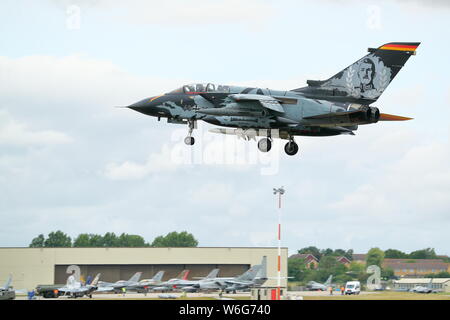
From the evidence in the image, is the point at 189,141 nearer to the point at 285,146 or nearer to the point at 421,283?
the point at 285,146

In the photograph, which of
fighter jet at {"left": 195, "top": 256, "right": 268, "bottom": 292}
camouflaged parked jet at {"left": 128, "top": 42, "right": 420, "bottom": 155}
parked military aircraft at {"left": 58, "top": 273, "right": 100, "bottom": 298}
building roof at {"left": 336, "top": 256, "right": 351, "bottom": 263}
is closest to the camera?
camouflaged parked jet at {"left": 128, "top": 42, "right": 420, "bottom": 155}

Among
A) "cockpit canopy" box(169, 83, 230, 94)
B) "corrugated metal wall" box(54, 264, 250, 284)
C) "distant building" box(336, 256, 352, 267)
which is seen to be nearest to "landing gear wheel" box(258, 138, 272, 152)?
"cockpit canopy" box(169, 83, 230, 94)

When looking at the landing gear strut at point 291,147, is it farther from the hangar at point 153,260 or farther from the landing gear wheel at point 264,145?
the hangar at point 153,260

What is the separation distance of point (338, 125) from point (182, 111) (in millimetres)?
9564

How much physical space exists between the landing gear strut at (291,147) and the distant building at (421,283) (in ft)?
172

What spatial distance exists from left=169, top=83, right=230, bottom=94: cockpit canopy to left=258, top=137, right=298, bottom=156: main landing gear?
3806mm

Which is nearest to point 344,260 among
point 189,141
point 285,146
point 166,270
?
point 166,270

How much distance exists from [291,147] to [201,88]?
6.53 metres

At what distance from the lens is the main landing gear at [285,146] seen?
151 feet

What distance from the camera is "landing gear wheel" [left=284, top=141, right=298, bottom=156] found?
→ 46906mm

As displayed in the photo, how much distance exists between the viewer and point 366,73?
46031 mm

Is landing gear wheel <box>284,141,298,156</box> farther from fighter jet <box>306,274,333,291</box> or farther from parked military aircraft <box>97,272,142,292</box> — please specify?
fighter jet <box>306,274,333,291</box>

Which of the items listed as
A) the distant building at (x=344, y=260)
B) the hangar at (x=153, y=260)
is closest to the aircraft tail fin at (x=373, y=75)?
the hangar at (x=153, y=260)
